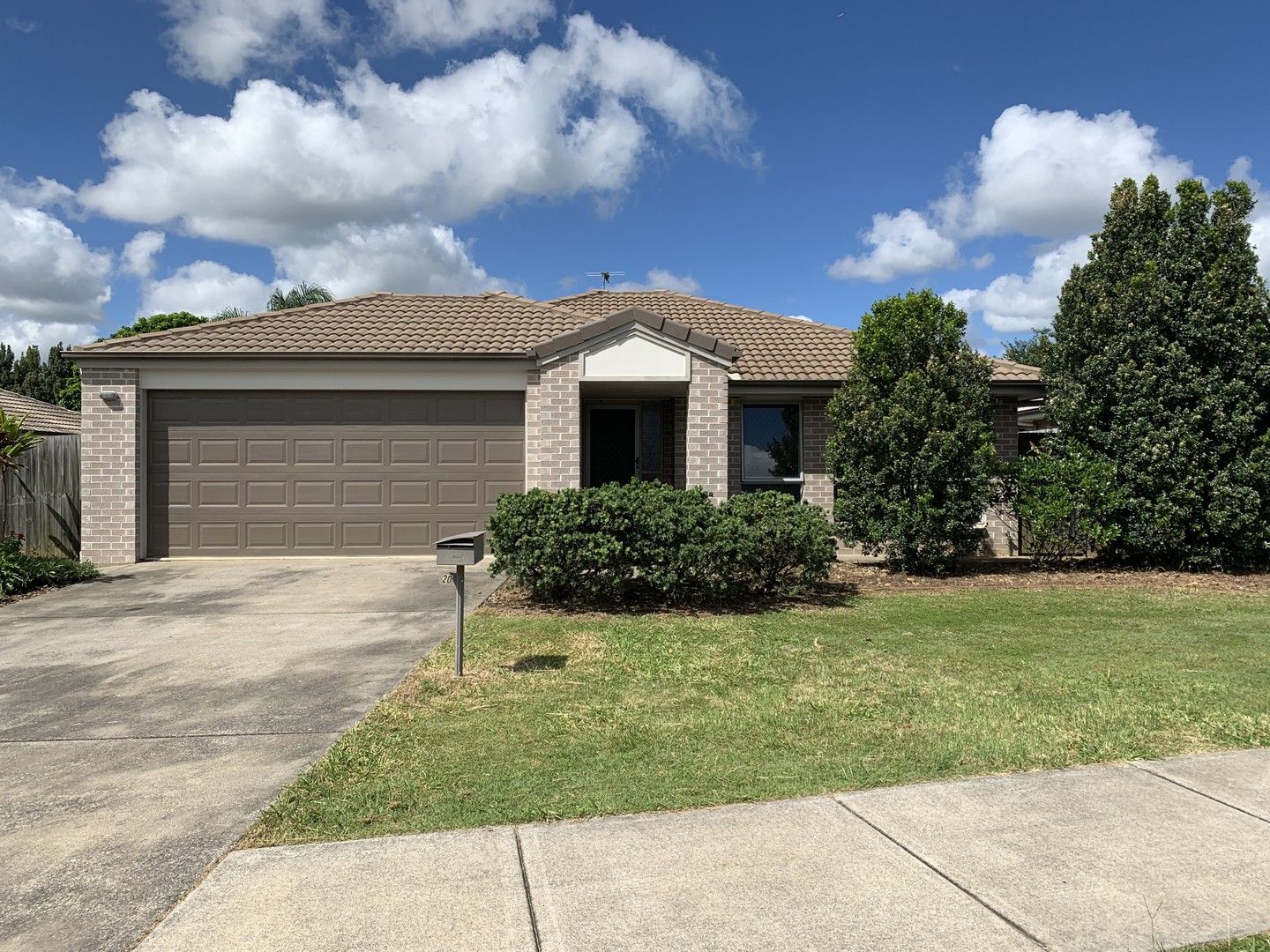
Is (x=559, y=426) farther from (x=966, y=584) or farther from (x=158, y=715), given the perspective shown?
(x=158, y=715)

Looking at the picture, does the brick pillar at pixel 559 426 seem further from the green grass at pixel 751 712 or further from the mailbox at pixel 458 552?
the mailbox at pixel 458 552

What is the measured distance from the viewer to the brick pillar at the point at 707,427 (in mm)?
12219

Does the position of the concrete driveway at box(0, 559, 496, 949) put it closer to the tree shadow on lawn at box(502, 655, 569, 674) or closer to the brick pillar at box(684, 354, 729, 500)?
the tree shadow on lawn at box(502, 655, 569, 674)

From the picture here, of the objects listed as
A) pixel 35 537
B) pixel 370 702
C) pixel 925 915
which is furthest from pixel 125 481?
pixel 925 915

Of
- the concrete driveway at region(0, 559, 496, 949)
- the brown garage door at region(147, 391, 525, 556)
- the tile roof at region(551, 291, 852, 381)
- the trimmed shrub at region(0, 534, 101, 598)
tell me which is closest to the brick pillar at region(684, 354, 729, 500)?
the tile roof at region(551, 291, 852, 381)

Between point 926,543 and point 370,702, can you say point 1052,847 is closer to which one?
point 370,702

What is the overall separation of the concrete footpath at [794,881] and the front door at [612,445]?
11362 millimetres

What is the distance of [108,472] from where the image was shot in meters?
12.8

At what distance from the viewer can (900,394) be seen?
11.0m

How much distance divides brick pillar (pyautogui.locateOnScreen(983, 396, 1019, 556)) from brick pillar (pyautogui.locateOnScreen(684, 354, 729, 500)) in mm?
5083

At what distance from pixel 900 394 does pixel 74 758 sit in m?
9.62

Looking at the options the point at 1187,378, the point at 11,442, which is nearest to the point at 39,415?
the point at 11,442

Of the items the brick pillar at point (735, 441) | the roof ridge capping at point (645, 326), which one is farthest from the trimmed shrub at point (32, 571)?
the brick pillar at point (735, 441)

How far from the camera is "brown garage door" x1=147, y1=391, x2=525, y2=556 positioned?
13.1 metres
